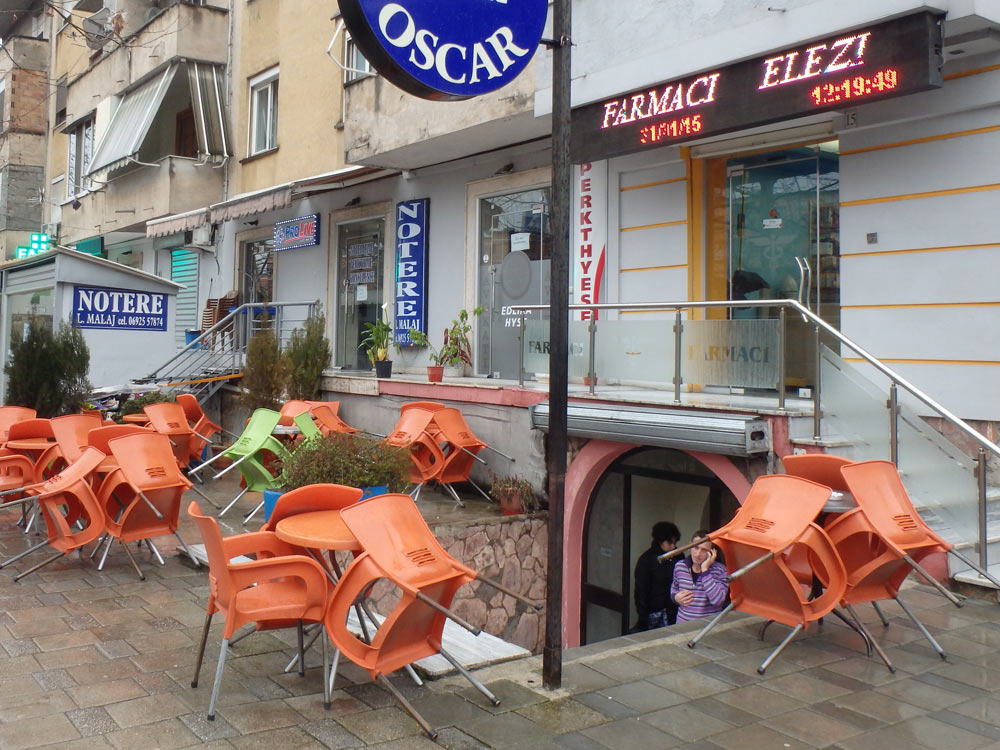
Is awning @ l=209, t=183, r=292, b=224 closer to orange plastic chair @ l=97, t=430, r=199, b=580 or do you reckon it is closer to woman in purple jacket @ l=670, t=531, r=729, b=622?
orange plastic chair @ l=97, t=430, r=199, b=580

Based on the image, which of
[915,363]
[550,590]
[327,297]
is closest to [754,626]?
[550,590]

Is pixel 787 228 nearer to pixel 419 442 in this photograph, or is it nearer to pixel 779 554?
pixel 419 442

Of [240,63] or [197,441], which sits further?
[240,63]

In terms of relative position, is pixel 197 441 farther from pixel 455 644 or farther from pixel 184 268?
pixel 184 268

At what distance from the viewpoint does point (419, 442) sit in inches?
374

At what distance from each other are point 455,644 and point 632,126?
6260mm

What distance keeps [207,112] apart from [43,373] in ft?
30.3

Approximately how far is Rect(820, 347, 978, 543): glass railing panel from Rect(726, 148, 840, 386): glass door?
2.02 m

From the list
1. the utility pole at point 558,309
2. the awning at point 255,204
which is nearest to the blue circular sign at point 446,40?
the utility pole at point 558,309

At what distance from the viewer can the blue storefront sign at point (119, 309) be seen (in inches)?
520

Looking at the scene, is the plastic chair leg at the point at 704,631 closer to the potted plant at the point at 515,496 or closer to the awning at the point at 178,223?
the potted plant at the point at 515,496

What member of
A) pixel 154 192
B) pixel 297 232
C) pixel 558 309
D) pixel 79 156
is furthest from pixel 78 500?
pixel 79 156

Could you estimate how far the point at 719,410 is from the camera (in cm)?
758

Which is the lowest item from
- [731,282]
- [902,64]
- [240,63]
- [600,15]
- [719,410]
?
[719,410]
